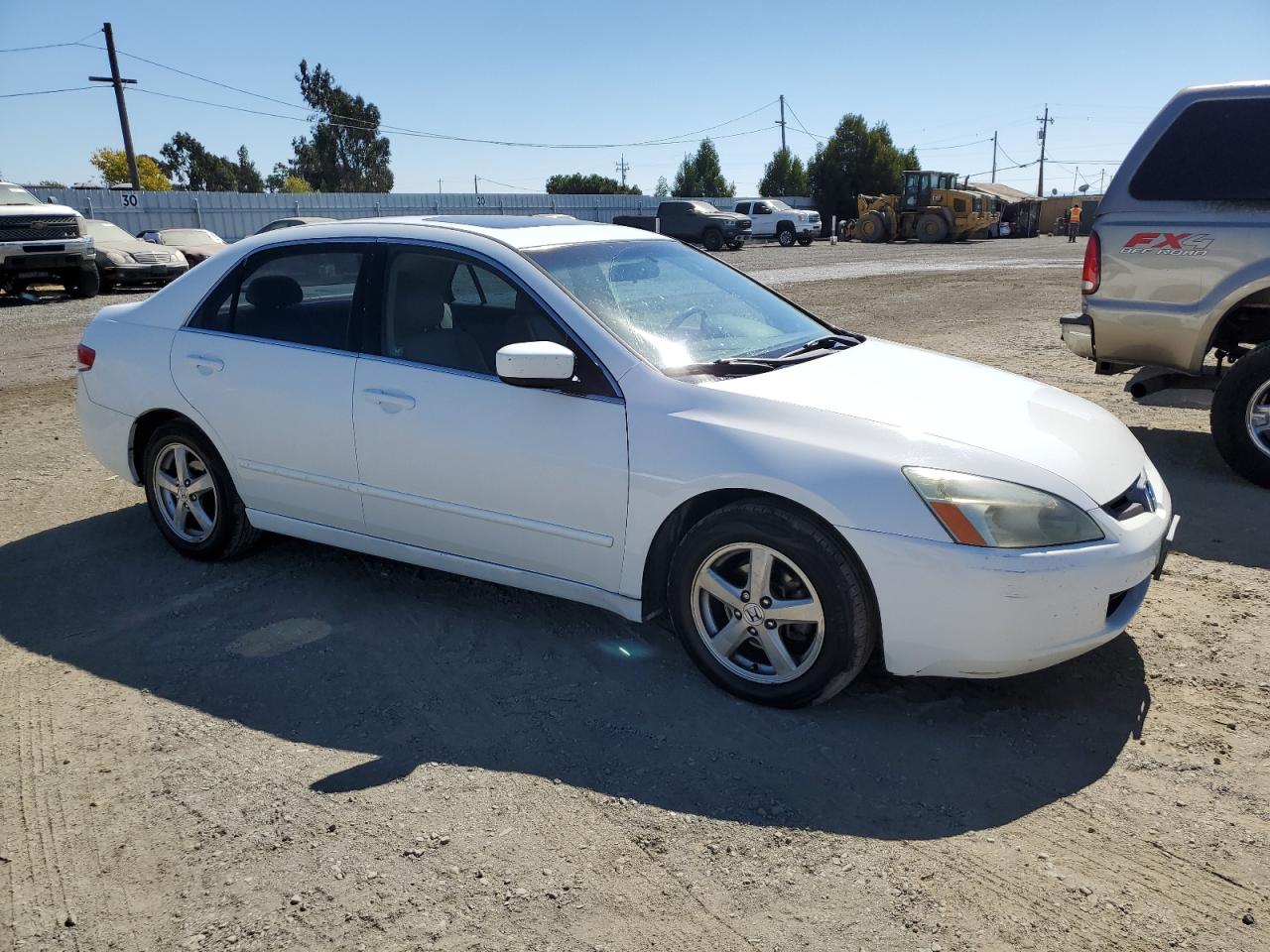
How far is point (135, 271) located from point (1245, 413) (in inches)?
766

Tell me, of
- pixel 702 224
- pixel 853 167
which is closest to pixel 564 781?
pixel 702 224

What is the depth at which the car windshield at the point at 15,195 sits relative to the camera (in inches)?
711

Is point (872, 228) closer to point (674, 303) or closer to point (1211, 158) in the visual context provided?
point (1211, 158)

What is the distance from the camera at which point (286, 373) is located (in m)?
4.36

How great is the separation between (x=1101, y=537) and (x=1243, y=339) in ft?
13.5

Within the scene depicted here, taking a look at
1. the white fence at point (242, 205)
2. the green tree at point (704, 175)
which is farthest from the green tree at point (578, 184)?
the white fence at point (242, 205)

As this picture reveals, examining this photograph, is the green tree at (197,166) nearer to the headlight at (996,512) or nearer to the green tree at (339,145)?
the green tree at (339,145)

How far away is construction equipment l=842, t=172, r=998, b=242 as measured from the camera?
45469 millimetres

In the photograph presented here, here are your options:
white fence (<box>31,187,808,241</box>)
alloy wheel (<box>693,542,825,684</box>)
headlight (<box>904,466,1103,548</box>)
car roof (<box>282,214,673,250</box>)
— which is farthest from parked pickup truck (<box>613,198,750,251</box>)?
headlight (<box>904,466,1103,548</box>)

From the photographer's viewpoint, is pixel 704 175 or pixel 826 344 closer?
pixel 826 344

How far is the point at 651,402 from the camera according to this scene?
139 inches

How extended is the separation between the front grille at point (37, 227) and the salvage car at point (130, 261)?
4.66 ft

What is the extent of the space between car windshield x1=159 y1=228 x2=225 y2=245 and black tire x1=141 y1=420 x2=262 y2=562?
65.9ft

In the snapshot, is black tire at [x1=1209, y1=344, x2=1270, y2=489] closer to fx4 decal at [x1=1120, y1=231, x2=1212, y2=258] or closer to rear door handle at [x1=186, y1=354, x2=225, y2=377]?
fx4 decal at [x1=1120, y1=231, x2=1212, y2=258]
